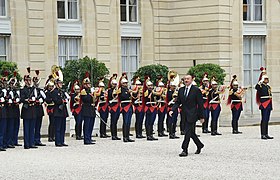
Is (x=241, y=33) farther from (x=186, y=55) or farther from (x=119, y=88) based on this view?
(x=119, y=88)

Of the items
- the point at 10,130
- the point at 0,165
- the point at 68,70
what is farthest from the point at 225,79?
the point at 0,165

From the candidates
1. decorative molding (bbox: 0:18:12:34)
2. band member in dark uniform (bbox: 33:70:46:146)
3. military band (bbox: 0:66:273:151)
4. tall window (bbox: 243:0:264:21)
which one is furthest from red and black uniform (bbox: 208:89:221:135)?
tall window (bbox: 243:0:264:21)

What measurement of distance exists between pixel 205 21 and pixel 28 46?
771 cm

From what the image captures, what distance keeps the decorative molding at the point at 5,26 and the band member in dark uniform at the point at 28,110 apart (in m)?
9.11

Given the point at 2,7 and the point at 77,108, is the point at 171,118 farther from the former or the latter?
the point at 2,7

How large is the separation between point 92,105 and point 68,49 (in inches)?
396

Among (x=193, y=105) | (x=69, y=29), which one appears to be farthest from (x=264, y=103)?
(x=69, y=29)

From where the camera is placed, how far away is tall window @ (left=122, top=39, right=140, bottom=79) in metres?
30.8

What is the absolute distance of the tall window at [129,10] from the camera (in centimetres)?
3052

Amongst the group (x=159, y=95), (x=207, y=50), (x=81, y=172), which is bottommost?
(x=81, y=172)

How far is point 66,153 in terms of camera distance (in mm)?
16719

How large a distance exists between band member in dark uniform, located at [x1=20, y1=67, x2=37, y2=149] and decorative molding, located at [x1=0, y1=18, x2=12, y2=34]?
29.9ft

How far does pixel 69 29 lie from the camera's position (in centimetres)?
2873

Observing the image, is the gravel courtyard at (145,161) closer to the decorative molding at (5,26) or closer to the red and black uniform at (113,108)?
the red and black uniform at (113,108)
